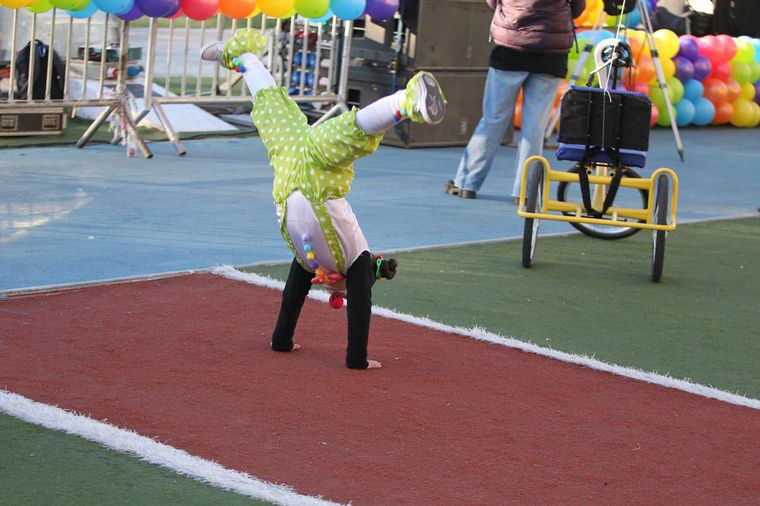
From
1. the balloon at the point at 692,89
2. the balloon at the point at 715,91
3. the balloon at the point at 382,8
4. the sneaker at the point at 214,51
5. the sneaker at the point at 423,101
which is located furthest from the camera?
the balloon at the point at 715,91

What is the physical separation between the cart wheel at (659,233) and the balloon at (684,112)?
28.0 ft

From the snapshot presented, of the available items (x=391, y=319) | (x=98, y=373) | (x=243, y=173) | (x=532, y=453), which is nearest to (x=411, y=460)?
(x=532, y=453)

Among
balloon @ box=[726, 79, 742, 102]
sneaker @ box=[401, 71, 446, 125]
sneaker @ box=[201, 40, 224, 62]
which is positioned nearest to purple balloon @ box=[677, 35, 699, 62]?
balloon @ box=[726, 79, 742, 102]

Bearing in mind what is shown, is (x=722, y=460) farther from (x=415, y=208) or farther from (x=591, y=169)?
(x=415, y=208)

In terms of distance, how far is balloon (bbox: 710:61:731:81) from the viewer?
15906mm

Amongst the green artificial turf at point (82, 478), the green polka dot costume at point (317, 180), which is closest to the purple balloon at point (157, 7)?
the green polka dot costume at point (317, 180)

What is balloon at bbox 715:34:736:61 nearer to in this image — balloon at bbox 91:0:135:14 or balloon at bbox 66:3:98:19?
balloon at bbox 91:0:135:14

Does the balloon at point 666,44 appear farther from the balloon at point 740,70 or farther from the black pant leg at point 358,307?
the black pant leg at point 358,307

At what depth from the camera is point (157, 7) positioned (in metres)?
9.81

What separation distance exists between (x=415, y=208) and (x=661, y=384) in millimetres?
4153

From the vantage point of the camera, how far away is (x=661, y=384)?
5.06 meters

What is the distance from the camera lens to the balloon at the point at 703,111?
613 inches

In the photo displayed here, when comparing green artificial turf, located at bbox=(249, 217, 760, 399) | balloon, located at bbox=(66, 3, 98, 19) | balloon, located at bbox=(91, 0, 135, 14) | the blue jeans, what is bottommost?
green artificial turf, located at bbox=(249, 217, 760, 399)

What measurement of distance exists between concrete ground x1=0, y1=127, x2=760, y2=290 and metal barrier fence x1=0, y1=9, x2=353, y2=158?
38 centimetres
